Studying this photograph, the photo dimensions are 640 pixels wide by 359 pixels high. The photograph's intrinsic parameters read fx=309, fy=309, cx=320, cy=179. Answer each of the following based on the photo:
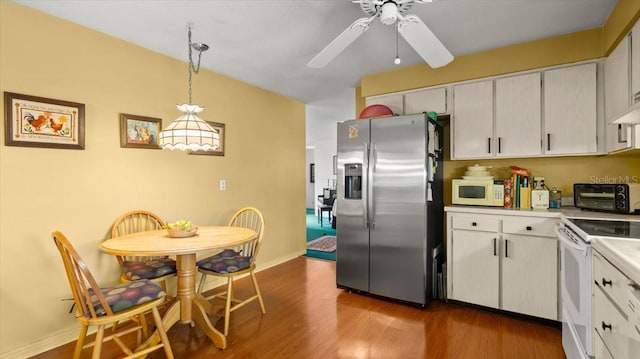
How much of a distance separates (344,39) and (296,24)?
66 cm

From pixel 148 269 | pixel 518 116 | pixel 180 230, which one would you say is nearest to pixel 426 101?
pixel 518 116

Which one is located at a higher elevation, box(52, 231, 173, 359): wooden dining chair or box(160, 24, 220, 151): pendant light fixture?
box(160, 24, 220, 151): pendant light fixture

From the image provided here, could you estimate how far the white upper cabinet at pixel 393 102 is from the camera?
3.51m

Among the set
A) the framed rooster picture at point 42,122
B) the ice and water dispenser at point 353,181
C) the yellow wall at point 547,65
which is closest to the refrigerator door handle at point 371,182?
the ice and water dispenser at point 353,181

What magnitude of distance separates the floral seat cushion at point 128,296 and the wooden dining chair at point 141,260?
400mm

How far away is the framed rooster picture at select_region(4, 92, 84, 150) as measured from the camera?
83.0 inches

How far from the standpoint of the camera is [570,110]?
8.75ft

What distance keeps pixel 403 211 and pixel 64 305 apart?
2.86 metres

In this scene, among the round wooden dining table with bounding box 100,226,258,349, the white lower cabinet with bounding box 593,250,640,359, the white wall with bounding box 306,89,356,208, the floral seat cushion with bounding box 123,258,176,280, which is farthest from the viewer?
the white wall with bounding box 306,89,356,208

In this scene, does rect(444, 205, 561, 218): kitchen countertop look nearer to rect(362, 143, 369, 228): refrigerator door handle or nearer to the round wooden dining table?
rect(362, 143, 369, 228): refrigerator door handle

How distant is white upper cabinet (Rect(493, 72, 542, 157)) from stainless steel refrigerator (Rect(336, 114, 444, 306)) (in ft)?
1.89

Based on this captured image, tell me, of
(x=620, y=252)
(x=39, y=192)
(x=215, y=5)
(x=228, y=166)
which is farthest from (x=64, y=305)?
(x=620, y=252)

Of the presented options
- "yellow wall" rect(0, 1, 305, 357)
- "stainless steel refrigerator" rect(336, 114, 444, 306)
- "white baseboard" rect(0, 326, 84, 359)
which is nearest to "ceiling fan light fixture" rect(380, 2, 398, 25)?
"stainless steel refrigerator" rect(336, 114, 444, 306)

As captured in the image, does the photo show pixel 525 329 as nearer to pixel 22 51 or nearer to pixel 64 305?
pixel 64 305
